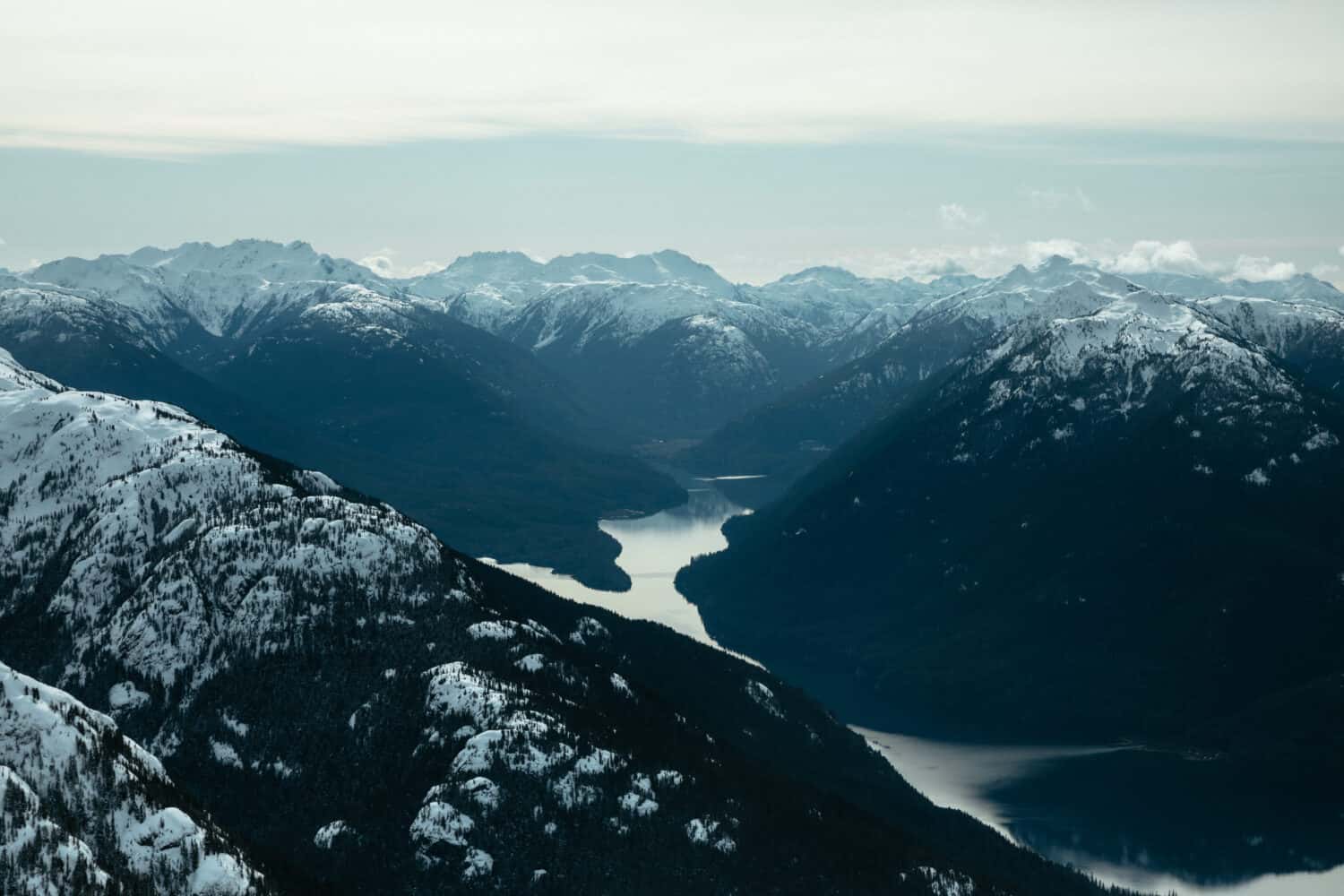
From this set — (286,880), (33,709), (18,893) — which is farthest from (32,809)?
(286,880)

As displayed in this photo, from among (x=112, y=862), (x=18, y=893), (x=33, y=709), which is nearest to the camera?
(x=18, y=893)

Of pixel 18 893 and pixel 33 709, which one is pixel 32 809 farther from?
pixel 33 709

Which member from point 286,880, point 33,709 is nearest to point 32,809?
point 33,709

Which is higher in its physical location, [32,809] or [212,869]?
[32,809]

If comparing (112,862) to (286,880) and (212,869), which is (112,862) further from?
(286,880)

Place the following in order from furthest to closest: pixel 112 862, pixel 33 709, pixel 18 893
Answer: pixel 33 709, pixel 112 862, pixel 18 893

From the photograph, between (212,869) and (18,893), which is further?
(212,869)
